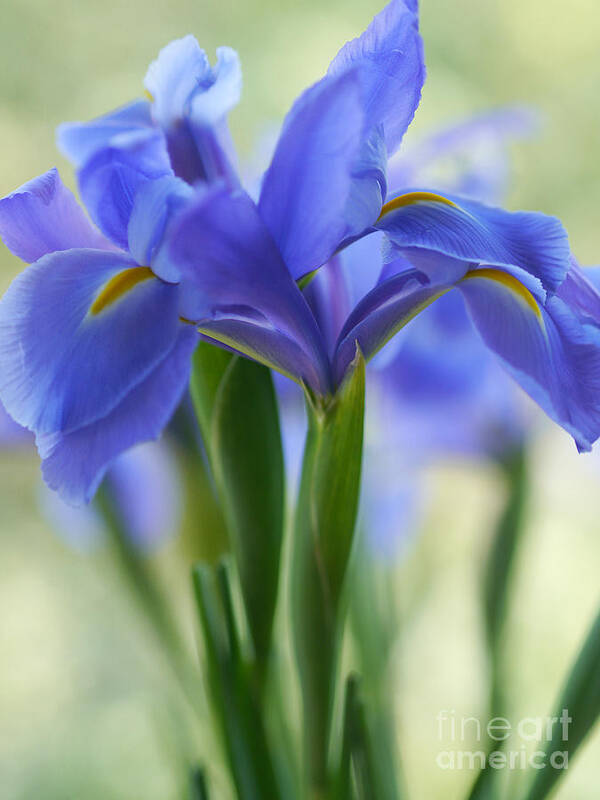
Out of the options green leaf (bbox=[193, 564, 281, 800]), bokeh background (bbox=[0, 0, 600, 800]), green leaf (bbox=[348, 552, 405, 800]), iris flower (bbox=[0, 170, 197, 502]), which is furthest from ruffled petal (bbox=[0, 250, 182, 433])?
bokeh background (bbox=[0, 0, 600, 800])

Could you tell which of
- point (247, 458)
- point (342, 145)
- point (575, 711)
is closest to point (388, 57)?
point (342, 145)

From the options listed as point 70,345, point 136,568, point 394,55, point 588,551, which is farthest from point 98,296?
point 588,551

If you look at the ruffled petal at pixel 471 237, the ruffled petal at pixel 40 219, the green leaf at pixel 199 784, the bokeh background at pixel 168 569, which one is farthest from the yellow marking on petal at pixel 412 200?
the bokeh background at pixel 168 569

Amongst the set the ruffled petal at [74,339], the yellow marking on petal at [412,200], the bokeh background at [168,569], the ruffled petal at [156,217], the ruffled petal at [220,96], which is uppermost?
the ruffled petal at [220,96]

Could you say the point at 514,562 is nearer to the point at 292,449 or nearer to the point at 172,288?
the point at 292,449

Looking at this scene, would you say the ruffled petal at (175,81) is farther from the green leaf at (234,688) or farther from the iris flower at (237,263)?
the green leaf at (234,688)

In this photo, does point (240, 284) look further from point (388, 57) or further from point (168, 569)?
point (168, 569)
